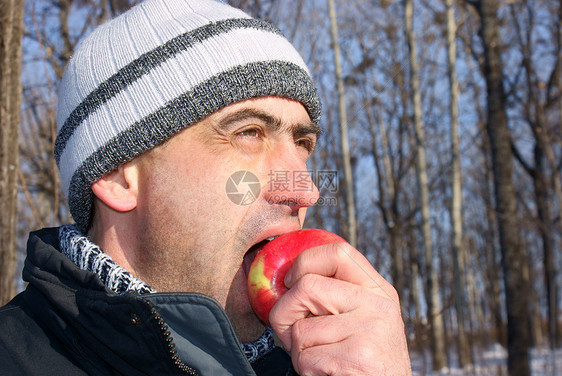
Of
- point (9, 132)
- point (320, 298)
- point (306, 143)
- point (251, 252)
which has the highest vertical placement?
point (9, 132)

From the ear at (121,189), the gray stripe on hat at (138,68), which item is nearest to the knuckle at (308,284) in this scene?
the ear at (121,189)

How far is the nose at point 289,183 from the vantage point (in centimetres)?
159

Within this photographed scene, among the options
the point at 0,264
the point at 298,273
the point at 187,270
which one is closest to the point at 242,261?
the point at 187,270

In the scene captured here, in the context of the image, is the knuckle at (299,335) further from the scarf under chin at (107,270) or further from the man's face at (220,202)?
the man's face at (220,202)

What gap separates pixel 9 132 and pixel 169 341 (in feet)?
7.38

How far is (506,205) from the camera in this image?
28.0 feet

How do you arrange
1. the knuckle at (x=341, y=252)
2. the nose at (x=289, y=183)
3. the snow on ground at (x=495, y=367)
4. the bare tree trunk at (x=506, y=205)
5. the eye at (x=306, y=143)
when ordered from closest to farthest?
the knuckle at (x=341, y=252) → the nose at (x=289, y=183) → the eye at (x=306, y=143) → the bare tree trunk at (x=506, y=205) → the snow on ground at (x=495, y=367)

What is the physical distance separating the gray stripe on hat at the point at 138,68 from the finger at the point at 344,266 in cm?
90

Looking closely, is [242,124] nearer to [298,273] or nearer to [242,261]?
[242,261]

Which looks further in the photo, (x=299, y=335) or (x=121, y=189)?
(x=121, y=189)

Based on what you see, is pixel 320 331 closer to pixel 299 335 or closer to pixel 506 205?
pixel 299 335

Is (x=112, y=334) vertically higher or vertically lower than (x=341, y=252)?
lower

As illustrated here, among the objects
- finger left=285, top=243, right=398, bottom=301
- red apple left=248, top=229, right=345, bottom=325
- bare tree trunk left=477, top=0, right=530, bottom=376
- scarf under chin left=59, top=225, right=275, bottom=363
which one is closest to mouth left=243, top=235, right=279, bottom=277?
red apple left=248, top=229, right=345, bottom=325

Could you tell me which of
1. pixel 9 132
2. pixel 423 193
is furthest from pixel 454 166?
pixel 9 132
